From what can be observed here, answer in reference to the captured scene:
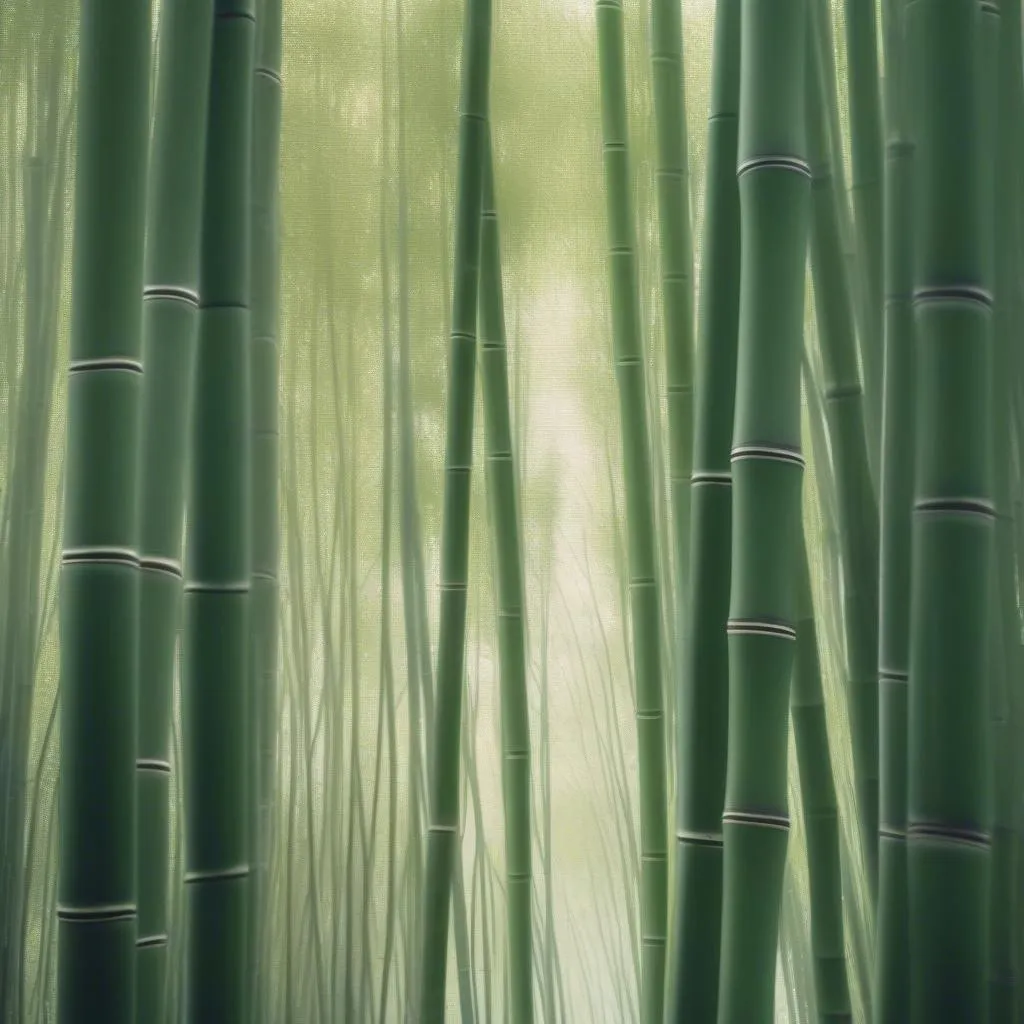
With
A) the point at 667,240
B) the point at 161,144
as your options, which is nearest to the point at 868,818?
the point at 667,240

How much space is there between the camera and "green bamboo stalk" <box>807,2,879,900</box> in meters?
1.20

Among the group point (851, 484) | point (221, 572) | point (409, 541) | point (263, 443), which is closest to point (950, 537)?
point (851, 484)

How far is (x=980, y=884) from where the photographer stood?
80 centimetres

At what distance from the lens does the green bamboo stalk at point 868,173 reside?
1.24m

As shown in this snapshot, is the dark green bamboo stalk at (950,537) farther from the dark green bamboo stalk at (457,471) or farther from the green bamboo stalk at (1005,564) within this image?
the dark green bamboo stalk at (457,471)

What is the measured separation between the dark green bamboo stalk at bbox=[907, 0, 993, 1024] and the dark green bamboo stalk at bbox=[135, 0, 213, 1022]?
0.52 meters

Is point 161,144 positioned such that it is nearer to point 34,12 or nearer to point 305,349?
point 305,349

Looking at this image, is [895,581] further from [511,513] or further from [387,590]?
[387,590]

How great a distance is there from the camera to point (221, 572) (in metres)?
0.93

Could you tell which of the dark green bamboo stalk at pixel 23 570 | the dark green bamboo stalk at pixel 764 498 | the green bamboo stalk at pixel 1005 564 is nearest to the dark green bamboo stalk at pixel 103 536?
the dark green bamboo stalk at pixel 764 498

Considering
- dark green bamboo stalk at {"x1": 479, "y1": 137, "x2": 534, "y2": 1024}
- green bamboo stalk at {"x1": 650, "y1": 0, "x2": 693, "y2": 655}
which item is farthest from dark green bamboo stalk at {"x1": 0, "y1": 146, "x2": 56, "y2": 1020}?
green bamboo stalk at {"x1": 650, "y1": 0, "x2": 693, "y2": 655}

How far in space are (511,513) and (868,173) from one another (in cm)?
67

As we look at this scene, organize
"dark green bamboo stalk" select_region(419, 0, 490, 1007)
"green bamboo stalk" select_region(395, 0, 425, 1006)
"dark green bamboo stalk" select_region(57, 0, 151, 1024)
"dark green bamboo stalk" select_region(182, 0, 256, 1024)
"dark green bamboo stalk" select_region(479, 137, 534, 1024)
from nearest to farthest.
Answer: "dark green bamboo stalk" select_region(57, 0, 151, 1024), "dark green bamboo stalk" select_region(182, 0, 256, 1024), "dark green bamboo stalk" select_region(419, 0, 490, 1007), "dark green bamboo stalk" select_region(479, 137, 534, 1024), "green bamboo stalk" select_region(395, 0, 425, 1006)

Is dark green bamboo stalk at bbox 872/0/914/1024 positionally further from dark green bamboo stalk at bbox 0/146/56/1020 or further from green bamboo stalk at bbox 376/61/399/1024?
dark green bamboo stalk at bbox 0/146/56/1020
